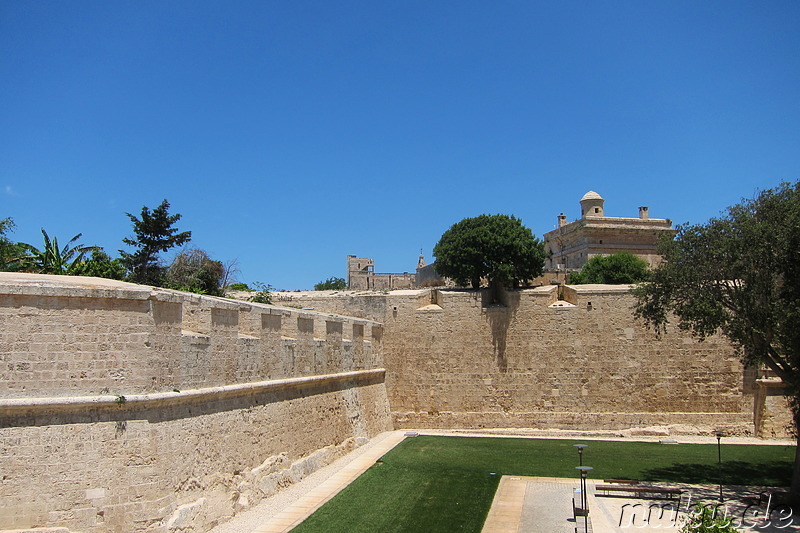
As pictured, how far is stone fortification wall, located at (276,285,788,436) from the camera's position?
1620 centimetres

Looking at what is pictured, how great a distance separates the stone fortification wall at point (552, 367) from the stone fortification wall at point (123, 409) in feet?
25.8

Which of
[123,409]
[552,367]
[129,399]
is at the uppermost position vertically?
[129,399]

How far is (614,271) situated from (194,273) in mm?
17786

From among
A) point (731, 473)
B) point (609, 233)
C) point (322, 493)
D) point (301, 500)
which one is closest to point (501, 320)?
point (731, 473)

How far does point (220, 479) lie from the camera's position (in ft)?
28.5

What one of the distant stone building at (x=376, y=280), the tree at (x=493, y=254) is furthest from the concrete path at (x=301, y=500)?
the distant stone building at (x=376, y=280)

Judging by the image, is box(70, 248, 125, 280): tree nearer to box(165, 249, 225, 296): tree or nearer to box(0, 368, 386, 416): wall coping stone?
box(165, 249, 225, 296): tree

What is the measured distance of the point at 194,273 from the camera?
832 inches

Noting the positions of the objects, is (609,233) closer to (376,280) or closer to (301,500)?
(376,280)

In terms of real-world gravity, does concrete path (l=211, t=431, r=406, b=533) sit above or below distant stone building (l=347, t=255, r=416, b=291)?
below

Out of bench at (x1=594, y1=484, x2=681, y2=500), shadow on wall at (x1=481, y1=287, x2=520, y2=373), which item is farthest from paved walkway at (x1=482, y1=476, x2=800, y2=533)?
shadow on wall at (x1=481, y1=287, x2=520, y2=373)

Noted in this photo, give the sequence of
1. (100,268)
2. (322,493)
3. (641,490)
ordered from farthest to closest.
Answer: (100,268), (322,493), (641,490)

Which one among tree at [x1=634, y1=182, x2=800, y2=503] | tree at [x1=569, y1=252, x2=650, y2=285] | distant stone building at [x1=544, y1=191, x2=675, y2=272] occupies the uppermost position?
distant stone building at [x1=544, y1=191, x2=675, y2=272]

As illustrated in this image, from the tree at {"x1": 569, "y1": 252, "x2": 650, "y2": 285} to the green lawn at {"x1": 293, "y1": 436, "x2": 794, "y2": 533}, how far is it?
13.6 m
